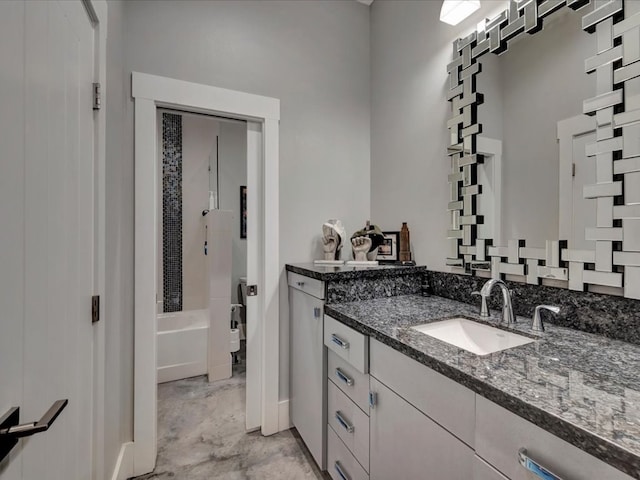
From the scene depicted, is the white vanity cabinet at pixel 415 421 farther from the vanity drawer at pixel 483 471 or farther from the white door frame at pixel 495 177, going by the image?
the white door frame at pixel 495 177

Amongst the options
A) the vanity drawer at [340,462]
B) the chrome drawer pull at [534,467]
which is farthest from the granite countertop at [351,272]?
the chrome drawer pull at [534,467]

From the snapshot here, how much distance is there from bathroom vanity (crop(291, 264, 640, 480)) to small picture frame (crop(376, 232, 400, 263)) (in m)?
0.58

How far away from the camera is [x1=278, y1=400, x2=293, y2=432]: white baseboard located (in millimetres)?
2021

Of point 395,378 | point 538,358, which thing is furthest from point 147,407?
point 538,358

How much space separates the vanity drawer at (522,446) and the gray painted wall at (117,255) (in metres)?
1.40

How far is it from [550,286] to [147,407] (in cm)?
208

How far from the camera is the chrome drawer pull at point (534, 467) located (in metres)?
0.61

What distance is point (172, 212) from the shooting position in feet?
11.3

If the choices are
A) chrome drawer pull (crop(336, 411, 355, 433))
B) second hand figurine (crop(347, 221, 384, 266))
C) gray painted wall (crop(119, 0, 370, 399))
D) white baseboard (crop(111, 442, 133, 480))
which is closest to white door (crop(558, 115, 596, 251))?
second hand figurine (crop(347, 221, 384, 266))

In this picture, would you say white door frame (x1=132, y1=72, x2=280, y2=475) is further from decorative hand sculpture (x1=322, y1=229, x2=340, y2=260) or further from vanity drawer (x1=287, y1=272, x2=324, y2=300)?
decorative hand sculpture (x1=322, y1=229, x2=340, y2=260)

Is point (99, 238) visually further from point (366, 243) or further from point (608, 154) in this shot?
point (608, 154)

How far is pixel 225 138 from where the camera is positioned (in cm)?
372

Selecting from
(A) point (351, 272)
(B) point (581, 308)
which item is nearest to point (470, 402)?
(B) point (581, 308)

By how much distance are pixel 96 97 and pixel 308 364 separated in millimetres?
1568
